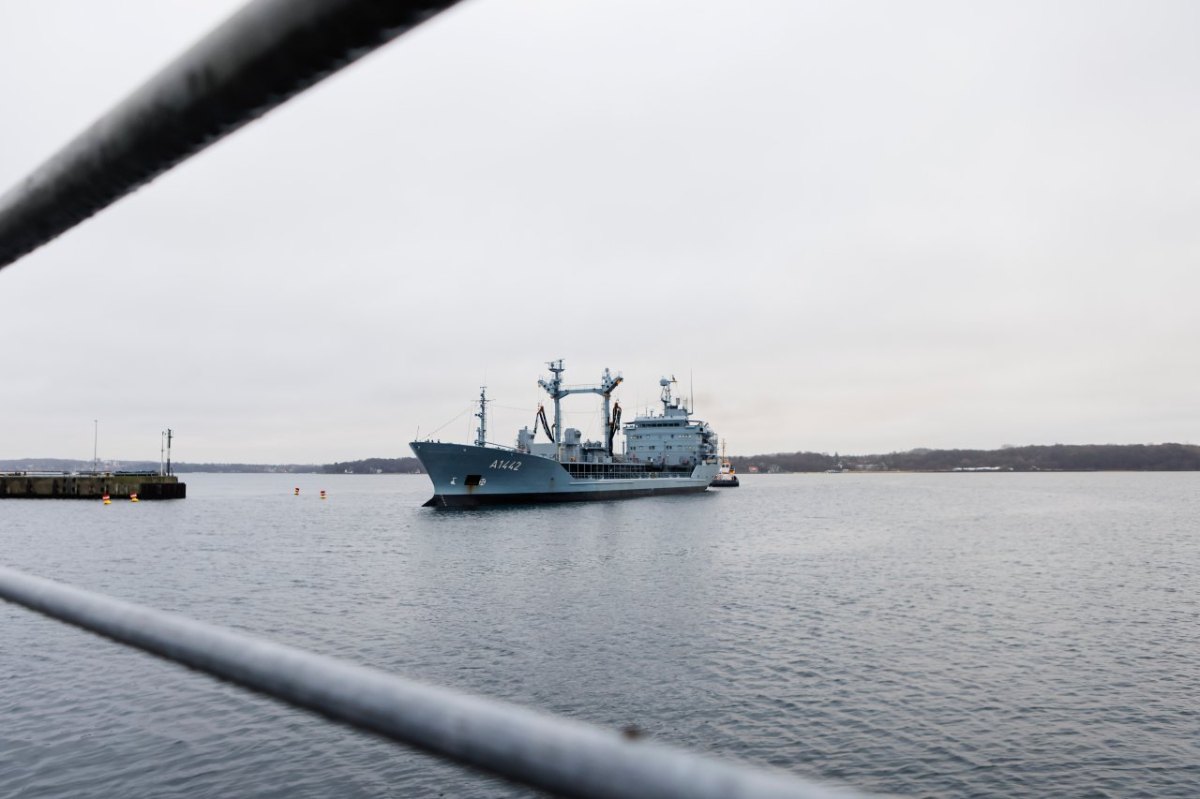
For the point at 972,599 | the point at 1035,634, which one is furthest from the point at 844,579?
the point at 1035,634

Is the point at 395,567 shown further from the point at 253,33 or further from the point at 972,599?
the point at 253,33

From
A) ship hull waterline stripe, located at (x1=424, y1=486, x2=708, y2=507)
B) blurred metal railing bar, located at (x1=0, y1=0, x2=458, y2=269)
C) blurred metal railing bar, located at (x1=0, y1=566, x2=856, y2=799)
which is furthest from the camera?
ship hull waterline stripe, located at (x1=424, y1=486, x2=708, y2=507)

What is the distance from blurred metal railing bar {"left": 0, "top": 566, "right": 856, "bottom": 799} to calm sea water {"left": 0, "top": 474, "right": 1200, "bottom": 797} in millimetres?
10251

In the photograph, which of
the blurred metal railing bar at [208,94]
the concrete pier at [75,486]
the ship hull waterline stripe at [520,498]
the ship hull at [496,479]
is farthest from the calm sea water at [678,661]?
the concrete pier at [75,486]

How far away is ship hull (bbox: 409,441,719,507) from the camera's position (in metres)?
64.0

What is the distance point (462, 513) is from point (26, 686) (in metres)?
49.6

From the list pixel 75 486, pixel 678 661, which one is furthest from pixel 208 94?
pixel 75 486

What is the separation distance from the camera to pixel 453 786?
12.4 m

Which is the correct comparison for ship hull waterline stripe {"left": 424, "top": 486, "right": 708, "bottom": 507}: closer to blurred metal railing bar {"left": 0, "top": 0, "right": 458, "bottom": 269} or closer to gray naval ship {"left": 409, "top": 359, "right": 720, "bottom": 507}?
gray naval ship {"left": 409, "top": 359, "right": 720, "bottom": 507}

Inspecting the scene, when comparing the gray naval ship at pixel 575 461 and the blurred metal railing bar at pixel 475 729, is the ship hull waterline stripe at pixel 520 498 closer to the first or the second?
the gray naval ship at pixel 575 461

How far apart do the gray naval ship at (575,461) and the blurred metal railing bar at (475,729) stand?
62.3m

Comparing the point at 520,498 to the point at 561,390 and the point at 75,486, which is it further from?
the point at 75,486

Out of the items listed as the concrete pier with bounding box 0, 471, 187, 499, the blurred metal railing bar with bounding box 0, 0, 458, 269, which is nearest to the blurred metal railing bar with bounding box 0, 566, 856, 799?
the blurred metal railing bar with bounding box 0, 0, 458, 269

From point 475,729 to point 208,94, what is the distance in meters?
0.90
